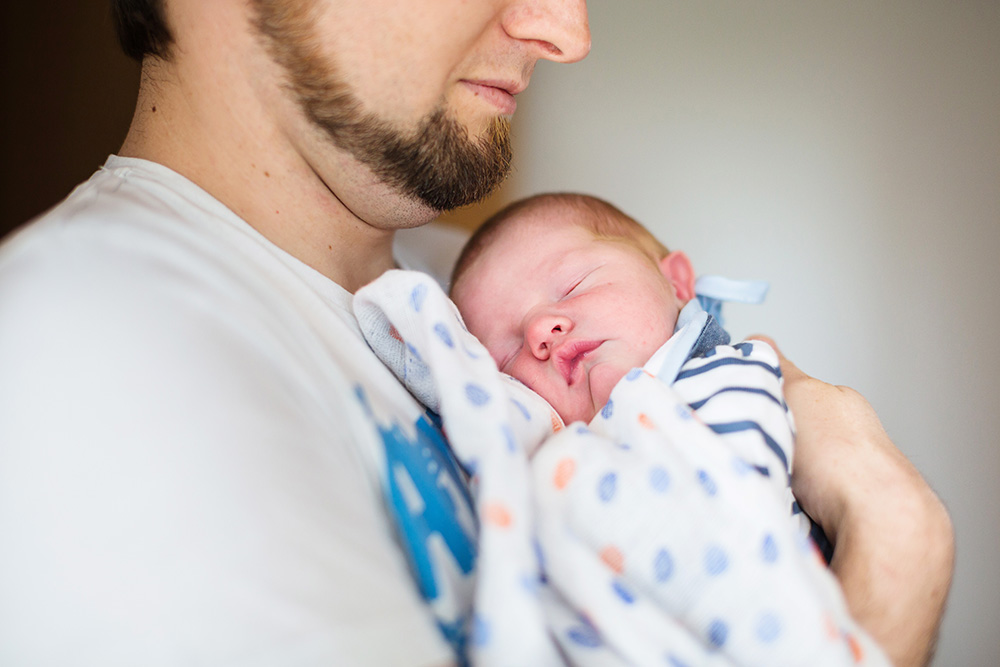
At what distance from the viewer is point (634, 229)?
4.11 ft

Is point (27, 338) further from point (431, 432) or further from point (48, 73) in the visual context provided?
point (48, 73)

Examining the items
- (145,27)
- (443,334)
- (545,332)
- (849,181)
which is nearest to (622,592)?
(443,334)

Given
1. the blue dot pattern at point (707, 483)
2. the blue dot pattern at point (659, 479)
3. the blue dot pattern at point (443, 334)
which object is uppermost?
the blue dot pattern at point (707, 483)

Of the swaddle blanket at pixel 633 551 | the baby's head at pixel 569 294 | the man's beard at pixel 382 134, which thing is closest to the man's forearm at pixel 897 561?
the swaddle blanket at pixel 633 551

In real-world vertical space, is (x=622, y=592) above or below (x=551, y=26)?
below

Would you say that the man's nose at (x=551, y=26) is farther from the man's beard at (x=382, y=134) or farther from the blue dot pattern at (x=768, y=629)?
the blue dot pattern at (x=768, y=629)

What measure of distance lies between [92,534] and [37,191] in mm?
1986

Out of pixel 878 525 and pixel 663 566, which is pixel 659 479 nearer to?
pixel 663 566

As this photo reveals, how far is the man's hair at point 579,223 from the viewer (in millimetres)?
1181

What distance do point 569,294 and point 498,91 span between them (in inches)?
14.1

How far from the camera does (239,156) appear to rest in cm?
97

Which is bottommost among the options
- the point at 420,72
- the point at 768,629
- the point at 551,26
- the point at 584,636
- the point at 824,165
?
the point at 584,636

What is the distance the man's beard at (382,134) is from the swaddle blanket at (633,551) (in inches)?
14.3

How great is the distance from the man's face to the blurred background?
4.05 ft
